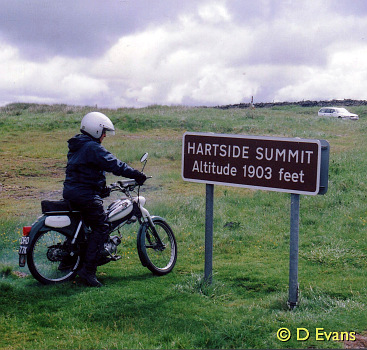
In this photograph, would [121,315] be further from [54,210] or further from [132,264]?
[132,264]

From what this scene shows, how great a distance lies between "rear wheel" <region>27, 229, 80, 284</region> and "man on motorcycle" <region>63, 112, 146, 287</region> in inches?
9.6

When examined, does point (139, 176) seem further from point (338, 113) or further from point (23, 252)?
point (338, 113)

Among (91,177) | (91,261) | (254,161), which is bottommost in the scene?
(91,261)

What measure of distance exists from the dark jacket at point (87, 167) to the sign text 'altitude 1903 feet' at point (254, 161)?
0.97 meters

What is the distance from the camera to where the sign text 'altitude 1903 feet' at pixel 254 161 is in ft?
17.6

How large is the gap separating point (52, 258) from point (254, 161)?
113 inches

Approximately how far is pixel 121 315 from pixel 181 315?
0.65m

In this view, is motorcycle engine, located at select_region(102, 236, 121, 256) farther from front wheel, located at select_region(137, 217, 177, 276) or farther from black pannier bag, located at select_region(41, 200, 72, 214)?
black pannier bag, located at select_region(41, 200, 72, 214)

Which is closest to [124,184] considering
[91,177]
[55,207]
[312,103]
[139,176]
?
[139,176]

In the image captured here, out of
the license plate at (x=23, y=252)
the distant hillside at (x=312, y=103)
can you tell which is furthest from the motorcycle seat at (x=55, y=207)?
the distant hillside at (x=312, y=103)

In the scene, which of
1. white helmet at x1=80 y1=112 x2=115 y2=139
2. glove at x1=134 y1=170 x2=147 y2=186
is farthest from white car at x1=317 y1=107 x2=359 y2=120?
white helmet at x1=80 y1=112 x2=115 y2=139

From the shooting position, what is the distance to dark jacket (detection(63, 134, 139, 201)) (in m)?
6.11

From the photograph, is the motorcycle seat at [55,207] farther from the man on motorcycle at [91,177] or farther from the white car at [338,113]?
the white car at [338,113]

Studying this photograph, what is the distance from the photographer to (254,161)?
5.82m
